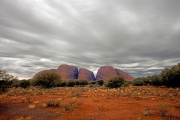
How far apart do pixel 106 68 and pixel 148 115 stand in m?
159

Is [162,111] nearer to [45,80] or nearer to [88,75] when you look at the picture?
[45,80]

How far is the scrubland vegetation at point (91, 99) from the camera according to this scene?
10773 mm

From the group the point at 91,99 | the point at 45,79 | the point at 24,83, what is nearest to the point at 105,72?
the point at 24,83

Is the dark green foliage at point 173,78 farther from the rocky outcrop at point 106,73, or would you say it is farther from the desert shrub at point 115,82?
the rocky outcrop at point 106,73

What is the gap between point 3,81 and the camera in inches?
589

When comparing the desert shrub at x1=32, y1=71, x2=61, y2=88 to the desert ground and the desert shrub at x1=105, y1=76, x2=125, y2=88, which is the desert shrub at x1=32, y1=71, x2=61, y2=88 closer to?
the desert shrub at x1=105, y1=76, x2=125, y2=88

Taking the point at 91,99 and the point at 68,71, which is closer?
the point at 91,99

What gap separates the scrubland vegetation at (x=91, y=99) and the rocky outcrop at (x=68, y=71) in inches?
3613

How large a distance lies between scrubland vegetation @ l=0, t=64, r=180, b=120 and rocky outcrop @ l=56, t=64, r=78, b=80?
9176 centimetres

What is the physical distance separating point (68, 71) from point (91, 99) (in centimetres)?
13723

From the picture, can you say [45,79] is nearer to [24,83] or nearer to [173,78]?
[24,83]

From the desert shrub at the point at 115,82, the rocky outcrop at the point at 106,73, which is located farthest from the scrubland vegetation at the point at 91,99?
the rocky outcrop at the point at 106,73

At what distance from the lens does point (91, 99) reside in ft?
59.3

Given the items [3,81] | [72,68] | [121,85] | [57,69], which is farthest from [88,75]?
[3,81]
